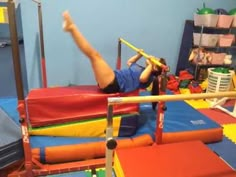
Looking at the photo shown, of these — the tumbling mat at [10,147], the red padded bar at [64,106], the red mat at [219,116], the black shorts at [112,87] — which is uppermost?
the black shorts at [112,87]

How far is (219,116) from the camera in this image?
10.5 ft

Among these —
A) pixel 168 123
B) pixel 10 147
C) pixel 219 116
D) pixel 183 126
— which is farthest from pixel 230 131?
pixel 10 147

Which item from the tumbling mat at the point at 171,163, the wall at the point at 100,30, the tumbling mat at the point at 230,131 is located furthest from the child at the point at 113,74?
the wall at the point at 100,30

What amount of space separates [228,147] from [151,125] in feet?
2.69

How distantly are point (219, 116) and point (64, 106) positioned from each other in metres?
2.11

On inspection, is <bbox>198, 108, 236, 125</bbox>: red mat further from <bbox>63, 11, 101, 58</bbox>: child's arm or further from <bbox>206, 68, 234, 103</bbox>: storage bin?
<bbox>63, 11, 101, 58</bbox>: child's arm

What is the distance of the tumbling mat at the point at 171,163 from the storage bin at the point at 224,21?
2440 millimetres

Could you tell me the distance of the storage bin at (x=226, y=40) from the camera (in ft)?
12.5

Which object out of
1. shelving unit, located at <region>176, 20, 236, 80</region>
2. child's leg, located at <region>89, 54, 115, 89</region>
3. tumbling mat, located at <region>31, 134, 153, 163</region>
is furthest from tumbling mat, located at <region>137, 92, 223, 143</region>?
shelving unit, located at <region>176, 20, 236, 80</region>

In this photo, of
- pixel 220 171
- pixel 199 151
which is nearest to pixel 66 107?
pixel 199 151

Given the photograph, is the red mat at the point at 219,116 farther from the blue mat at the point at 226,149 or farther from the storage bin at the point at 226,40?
the storage bin at the point at 226,40

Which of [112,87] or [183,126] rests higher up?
[112,87]

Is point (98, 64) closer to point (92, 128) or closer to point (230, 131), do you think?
point (92, 128)

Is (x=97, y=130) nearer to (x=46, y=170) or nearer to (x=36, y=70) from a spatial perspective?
(x=46, y=170)
